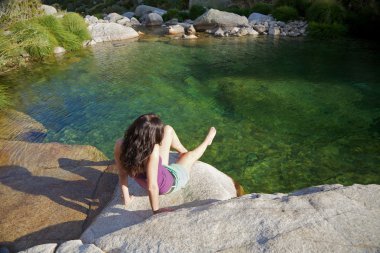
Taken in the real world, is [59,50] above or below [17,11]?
below

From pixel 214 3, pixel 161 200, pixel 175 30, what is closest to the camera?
pixel 161 200

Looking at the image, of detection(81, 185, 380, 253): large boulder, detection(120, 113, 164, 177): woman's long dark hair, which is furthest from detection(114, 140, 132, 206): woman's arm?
detection(81, 185, 380, 253): large boulder

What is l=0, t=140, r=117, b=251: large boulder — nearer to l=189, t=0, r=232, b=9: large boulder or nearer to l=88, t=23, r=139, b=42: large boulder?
l=88, t=23, r=139, b=42: large boulder

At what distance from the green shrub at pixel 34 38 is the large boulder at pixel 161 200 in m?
6.31

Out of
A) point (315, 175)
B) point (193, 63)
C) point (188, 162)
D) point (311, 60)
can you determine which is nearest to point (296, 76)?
point (311, 60)

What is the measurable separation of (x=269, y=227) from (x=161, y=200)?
1.46m

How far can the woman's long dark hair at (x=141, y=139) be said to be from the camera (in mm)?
3150

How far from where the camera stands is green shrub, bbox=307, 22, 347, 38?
15.4 meters

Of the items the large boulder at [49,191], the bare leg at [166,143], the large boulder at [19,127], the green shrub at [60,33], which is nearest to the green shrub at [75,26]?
the green shrub at [60,33]

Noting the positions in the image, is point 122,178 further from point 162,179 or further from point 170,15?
point 170,15

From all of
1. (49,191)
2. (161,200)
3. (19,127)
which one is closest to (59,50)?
(19,127)

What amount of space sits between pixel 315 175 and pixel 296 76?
546cm

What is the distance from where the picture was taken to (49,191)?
13.6ft

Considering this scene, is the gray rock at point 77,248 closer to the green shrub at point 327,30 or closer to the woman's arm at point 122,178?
the woman's arm at point 122,178
